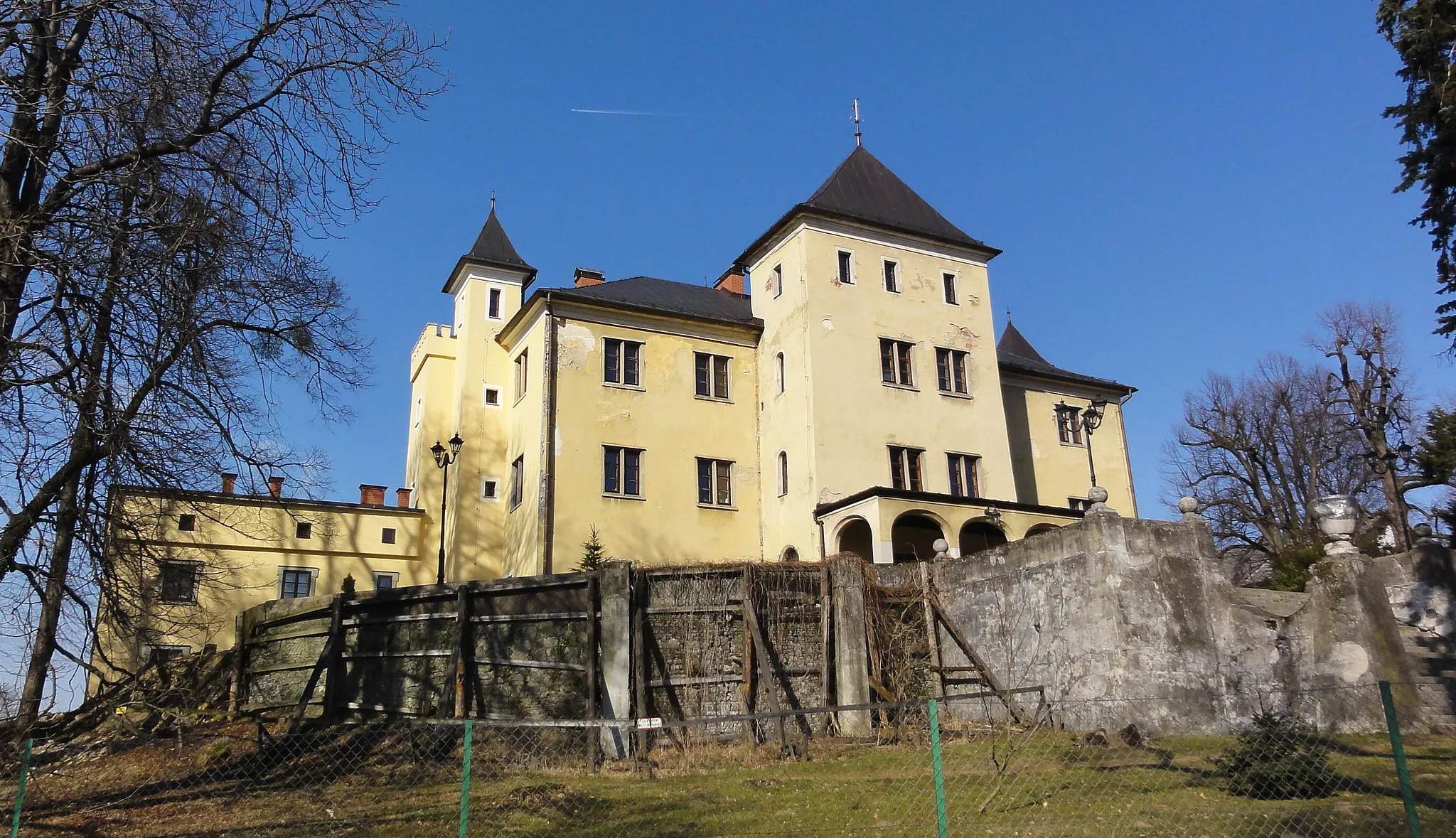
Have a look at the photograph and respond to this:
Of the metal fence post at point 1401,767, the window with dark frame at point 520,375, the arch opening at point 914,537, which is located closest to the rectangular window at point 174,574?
the metal fence post at point 1401,767

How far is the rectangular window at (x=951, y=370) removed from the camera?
29.3 m

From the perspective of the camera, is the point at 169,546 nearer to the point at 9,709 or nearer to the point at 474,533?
the point at 9,709

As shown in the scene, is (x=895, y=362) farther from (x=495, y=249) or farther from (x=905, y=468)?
(x=495, y=249)

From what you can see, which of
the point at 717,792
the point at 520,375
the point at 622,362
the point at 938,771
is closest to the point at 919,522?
the point at 622,362

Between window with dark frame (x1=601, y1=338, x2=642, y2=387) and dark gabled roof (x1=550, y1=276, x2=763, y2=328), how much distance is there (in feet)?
3.59

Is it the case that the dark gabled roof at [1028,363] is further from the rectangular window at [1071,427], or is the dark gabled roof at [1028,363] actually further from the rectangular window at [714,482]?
the rectangular window at [714,482]

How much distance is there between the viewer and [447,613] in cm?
1584

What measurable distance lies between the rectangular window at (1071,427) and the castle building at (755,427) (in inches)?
9.6

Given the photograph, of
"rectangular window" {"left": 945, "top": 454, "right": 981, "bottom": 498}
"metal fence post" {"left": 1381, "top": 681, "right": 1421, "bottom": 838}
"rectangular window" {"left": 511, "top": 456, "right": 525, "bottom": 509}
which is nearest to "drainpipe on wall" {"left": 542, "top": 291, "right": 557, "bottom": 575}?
"rectangular window" {"left": 511, "top": 456, "right": 525, "bottom": 509}

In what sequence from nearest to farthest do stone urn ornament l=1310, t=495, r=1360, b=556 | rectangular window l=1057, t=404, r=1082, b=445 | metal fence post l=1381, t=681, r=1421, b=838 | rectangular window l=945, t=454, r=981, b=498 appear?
metal fence post l=1381, t=681, r=1421, b=838
stone urn ornament l=1310, t=495, r=1360, b=556
rectangular window l=945, t=454, r=981, b=498
rectangular window l=1057, t=404, r=1082, b=445

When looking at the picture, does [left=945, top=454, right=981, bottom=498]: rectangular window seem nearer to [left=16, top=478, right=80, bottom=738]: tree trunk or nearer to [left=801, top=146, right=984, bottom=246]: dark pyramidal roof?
[left=801, top=146, right=984, bottom=246]: dark pyramidal roof

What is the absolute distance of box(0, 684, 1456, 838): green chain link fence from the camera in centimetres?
927

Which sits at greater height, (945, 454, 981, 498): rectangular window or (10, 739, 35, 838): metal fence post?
(945, 454, 981, 498): rectangular window

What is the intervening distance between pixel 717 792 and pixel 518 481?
18700mm
